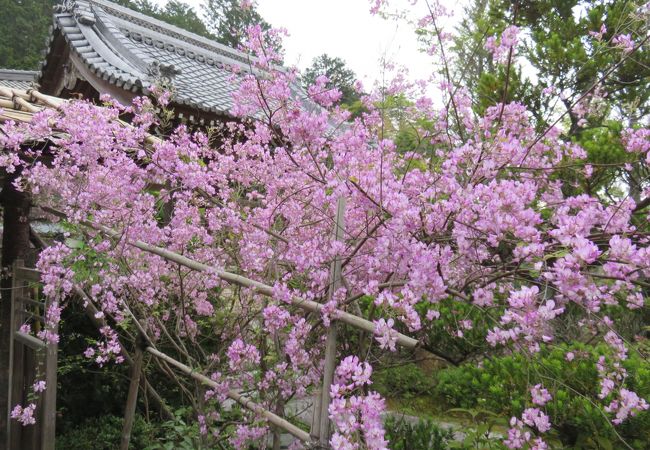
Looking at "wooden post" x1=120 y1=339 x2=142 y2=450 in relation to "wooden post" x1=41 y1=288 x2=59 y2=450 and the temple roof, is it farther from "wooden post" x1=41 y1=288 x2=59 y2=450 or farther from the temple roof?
the temple roof

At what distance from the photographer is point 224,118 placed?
22.7ft

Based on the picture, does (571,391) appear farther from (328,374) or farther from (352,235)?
(328,374)

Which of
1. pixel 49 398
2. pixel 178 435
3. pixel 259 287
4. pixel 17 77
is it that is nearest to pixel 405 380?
pixel 178 435

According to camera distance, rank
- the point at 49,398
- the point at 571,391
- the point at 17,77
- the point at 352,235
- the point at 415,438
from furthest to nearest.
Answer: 1. the point at 17,77
2. the point at 49,398
3. the point at 415,438
4. the point at 571,391
5. the point at 352,235

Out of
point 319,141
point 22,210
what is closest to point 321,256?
point 319,141

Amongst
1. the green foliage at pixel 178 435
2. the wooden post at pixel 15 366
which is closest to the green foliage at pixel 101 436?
the green foliage at pixel 178 435

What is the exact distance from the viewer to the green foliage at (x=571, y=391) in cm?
230

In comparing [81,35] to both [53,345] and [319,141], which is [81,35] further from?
[319,141]

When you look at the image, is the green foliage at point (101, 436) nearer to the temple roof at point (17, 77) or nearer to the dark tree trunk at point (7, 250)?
the dark tree trunk at point (7, 250)

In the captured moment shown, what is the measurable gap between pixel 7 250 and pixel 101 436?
1913 millimetres

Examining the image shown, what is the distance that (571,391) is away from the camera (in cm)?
254

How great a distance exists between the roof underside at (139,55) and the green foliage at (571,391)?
13.6 feet

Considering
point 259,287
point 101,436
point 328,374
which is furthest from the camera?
point 101,436

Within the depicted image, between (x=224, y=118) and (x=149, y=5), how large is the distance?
3153 centimetres
